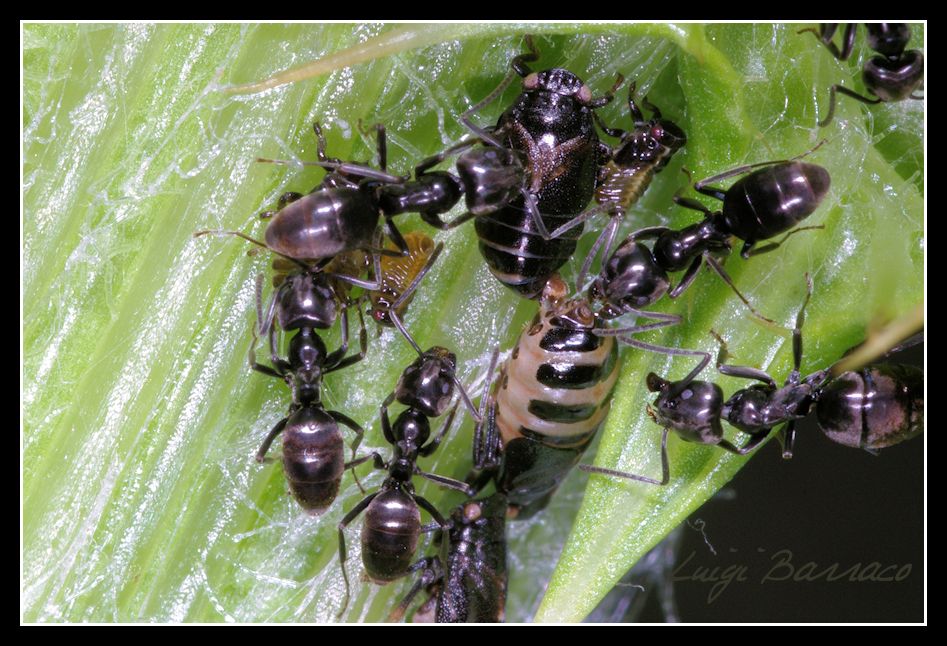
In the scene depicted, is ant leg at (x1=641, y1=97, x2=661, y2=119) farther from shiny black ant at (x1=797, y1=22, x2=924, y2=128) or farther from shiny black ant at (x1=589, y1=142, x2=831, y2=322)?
shiny black ant at (x1=797, y1=22, x2=924, y2=128)

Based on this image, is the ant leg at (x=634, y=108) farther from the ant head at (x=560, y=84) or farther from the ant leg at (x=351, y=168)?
the ant leg at (x=351, y=168)

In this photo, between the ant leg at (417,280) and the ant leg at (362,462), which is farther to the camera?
the ant leg at (362,462)

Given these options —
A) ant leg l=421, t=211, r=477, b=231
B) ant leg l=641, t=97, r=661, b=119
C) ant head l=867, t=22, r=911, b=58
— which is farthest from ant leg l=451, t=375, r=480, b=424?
ant head l=867, t=22, r=911, b=58

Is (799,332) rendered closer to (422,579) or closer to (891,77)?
(891,77)

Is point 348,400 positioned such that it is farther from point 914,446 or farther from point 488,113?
point 914,446

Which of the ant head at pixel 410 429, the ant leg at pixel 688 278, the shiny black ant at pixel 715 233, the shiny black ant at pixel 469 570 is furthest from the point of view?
the shiny black ant at pixel 469 570

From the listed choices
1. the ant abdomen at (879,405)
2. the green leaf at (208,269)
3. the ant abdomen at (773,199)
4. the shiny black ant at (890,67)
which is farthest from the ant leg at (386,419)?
the shiny black ant at (890,67)

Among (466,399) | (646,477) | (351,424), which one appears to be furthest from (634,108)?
(351,424)
